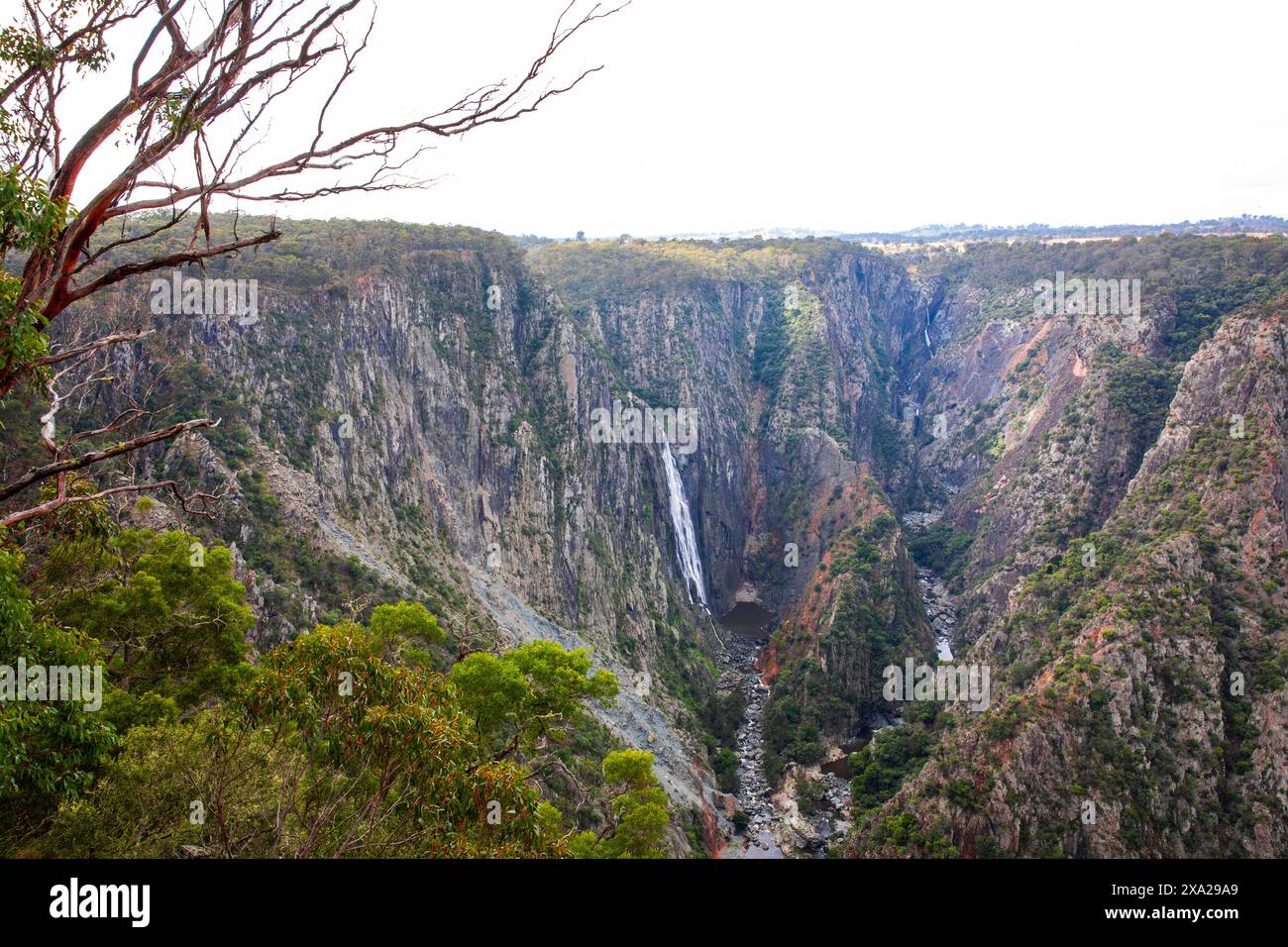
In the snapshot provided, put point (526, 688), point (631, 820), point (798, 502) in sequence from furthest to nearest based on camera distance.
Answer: point (798, 502), point (631, 820), point (526, 688)

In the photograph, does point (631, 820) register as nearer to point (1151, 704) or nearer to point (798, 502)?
point (1151, 704)

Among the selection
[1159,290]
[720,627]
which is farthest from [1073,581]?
[1159,290]

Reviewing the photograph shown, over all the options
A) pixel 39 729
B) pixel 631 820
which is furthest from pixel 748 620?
pixel 39 729

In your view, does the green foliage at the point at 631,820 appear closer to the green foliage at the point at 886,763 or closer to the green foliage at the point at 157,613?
the green foliage at the point at 157,613

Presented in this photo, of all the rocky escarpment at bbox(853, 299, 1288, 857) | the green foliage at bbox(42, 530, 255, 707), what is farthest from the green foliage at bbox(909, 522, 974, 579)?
the green foliage at bbox(42, 530, 255, 707)

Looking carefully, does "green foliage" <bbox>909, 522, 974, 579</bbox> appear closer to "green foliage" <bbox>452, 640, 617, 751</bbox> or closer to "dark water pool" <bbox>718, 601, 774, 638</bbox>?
"dark water pool" <bbox>718, 601, 774, 638</bbox>

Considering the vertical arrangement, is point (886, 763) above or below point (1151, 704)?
below

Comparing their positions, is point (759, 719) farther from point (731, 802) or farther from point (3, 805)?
point (3, 805)
